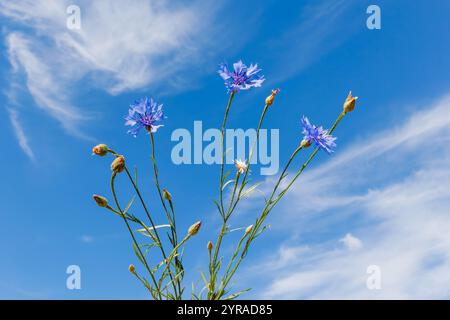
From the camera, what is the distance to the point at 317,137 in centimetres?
181

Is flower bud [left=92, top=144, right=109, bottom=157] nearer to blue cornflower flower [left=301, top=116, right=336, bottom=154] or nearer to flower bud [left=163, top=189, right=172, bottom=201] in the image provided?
flower bud [left=163, top=189, right=172, bottom=201]

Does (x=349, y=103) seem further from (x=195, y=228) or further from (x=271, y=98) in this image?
(x=195, y=228)

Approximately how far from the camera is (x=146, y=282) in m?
1.82

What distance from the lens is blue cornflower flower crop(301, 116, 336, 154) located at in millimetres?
1802

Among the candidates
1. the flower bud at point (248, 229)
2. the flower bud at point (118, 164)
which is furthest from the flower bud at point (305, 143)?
the flower bud at point (118, 164)

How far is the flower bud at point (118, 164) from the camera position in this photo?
167cm

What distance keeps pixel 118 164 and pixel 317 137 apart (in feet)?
1.83

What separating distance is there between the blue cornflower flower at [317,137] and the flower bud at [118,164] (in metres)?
0.51

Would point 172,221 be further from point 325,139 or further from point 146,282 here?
point 325,139

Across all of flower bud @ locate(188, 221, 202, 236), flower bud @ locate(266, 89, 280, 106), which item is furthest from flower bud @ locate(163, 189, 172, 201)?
flower bud @ locate(266, 89, 280, 106)

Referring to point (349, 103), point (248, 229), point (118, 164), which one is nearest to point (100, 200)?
point (118, 164)
